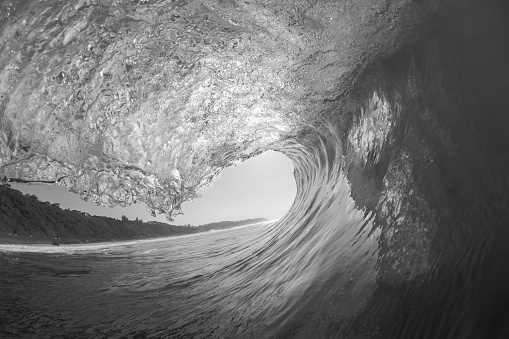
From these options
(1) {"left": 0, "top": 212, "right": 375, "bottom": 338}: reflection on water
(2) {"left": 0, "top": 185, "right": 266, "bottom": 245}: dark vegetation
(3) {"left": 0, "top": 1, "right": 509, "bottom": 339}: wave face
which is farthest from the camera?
(2) {"left": 0, "top": 185, "right": 266, "bottom": 245}: dark vegetation

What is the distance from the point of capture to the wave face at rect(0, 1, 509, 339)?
2062mm

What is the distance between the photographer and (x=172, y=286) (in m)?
4.88

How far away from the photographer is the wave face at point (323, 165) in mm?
2062

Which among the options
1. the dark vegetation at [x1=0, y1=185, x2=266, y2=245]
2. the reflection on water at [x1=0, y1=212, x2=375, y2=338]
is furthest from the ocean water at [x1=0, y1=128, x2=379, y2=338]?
the dark vegetation at [x1=0, y1=185, x2=266, y2=245]

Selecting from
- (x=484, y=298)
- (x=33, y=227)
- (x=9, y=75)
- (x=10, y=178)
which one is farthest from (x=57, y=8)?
(x=33, y=227)

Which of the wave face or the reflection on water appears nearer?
the wave face

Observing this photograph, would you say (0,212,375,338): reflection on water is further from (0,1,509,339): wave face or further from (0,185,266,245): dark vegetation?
(0,185,266,245): dark vegetation

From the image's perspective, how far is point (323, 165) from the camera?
6.80m

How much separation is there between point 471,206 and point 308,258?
193 cm

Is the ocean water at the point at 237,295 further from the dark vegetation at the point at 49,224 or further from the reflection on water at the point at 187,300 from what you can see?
the dark vegetation at the point at 49,224

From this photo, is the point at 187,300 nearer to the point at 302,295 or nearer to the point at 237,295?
the point at 237,295

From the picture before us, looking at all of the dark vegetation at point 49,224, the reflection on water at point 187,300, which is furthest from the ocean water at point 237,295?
the dark vegetation at point 49,224

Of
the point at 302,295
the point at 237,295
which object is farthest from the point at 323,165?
the point at 302,295

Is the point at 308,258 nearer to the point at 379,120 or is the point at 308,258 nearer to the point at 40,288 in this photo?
the point at 379,120
